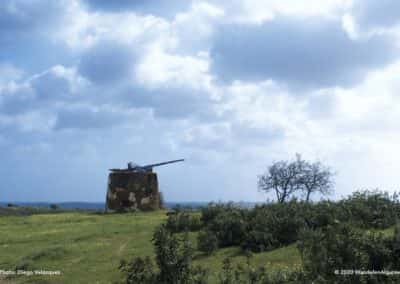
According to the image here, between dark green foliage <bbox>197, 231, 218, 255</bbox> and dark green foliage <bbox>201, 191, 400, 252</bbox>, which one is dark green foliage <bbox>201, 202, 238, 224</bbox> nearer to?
dark green foliage <bbox>201, 191, 400, 252</bbox>

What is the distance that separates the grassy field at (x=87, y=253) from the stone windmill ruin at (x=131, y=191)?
38.1 feet

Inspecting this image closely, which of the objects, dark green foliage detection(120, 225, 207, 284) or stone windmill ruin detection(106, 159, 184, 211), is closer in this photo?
dark green foliage detection(120, 225, 207, 284)

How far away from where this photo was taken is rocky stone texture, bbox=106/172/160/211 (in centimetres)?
3769

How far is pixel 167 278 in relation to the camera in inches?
313

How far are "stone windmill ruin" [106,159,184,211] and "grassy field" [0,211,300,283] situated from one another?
38.1ft

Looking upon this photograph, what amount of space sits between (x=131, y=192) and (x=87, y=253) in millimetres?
20627

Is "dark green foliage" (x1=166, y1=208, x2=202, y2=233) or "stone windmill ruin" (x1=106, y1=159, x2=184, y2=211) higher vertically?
"stone windmill ruin" (x1=106, y1=159, x2=184, y2=211)

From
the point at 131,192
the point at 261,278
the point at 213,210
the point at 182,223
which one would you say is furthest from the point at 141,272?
the point at 131,192

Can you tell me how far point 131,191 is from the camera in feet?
124

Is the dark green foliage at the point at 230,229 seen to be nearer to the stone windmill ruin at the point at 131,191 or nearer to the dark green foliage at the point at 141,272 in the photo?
the dark green foliage at the point at 141,272

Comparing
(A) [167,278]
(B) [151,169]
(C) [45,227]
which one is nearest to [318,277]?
(A) [167,278]

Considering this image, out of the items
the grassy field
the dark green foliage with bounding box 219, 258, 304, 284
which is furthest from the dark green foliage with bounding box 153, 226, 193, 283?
the grassy field

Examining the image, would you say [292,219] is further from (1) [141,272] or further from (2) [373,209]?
(1) [141,272]

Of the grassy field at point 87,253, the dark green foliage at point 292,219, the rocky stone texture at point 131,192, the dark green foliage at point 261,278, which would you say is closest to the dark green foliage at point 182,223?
the grassy field at point 87,253
